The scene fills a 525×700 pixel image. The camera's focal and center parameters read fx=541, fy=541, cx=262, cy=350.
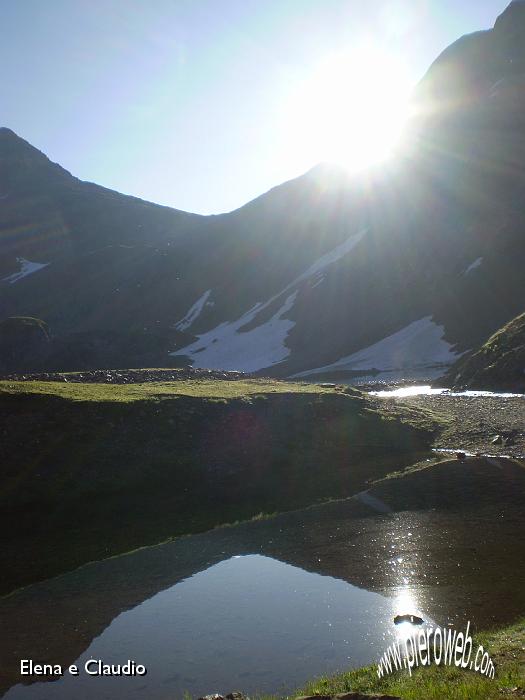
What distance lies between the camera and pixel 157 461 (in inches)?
1193

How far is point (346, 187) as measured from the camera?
7584 inches

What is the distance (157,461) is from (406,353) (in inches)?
3403

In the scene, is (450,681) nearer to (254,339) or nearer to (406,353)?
(406,353)

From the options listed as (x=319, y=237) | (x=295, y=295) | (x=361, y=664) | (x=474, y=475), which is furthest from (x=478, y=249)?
(x=361, y=664)

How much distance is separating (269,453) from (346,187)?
174 m

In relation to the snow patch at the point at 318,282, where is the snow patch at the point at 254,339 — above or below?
below

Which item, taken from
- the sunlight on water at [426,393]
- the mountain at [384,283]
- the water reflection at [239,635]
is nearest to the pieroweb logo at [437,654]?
the water reflection at [239,635]

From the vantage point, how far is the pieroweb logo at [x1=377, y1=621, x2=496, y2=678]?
34.0ft

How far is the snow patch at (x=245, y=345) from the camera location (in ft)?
448

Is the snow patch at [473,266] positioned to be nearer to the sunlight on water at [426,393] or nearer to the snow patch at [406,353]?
the snow patch at [406,353]

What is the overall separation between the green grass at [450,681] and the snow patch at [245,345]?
11871 cm

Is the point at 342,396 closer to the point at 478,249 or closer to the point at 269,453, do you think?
the point at 269,453

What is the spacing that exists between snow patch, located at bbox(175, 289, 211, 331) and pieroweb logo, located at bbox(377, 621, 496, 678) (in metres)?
173

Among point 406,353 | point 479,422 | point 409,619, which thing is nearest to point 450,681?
point 409,619
